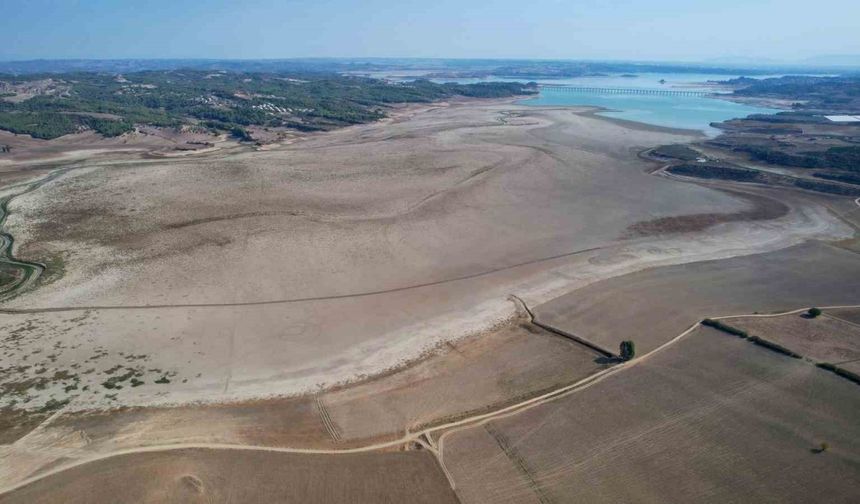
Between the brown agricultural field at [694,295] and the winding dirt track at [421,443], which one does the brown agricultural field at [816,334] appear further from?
the winding dirt track at [421,443]

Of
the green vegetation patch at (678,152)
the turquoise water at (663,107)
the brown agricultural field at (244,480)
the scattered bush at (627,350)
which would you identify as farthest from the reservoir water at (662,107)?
the brown agricultural field at (244,480)

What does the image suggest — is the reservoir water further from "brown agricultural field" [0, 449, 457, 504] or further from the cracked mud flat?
"brown agricultural field" [0, 449, 457, 504]

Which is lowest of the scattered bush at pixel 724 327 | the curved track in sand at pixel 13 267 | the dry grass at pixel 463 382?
the dry grass at pixel 463 382

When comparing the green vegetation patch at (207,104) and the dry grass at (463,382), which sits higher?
the green vegetation patch at (207,104)

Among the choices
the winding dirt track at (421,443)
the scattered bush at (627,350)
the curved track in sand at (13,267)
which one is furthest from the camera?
the curved track in sand at (13,267)

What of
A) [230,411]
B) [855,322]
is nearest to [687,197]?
[855,322]

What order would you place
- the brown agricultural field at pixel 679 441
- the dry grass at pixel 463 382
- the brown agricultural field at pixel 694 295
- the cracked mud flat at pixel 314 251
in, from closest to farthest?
the brown agricultural field at pixel 679 441
the dry grass at pixel 463 382
the cracked mud flat at pixel 314 251
the brown agricultural field at pixel 694 295

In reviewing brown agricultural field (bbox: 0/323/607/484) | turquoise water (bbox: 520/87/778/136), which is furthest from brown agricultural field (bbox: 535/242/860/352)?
A: turquoise water (bbox: 520/87/778/136)
